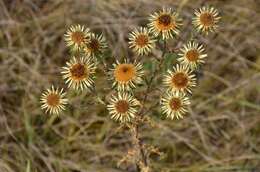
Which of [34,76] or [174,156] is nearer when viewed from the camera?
[174,156]

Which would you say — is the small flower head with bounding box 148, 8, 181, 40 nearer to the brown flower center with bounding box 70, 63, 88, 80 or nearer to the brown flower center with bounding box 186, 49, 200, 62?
the brown flower center with bounding box 186, 49, 200, 62

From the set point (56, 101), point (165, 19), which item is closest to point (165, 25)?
point (165, 19)

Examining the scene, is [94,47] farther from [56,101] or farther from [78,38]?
[56,101]

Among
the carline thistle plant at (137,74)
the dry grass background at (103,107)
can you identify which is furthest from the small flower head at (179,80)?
the dry grass background at (103,107)

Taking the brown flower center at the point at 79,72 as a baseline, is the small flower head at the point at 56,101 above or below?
below

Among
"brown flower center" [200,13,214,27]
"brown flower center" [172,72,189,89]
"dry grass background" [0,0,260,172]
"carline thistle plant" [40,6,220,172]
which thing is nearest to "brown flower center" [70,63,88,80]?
"carline thistle plant" [40,6,220,172]

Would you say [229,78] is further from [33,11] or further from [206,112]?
[33,11]

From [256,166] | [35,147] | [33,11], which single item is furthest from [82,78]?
[33,11]

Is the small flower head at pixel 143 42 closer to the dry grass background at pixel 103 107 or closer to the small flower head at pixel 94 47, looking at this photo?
the small flower head at pixel 94 47
